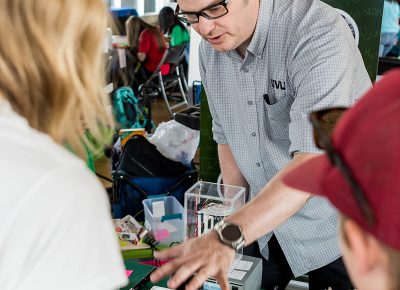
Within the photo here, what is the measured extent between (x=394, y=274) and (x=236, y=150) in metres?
1.31

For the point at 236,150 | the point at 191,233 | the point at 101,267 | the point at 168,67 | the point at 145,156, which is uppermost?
the point at 101,267

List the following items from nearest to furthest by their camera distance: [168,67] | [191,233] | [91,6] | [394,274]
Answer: [394,274] < [91,6] < [191,233] < [168,67]

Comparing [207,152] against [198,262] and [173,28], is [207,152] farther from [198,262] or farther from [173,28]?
[173,28]

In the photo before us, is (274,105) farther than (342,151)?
Yes

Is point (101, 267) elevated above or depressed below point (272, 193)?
above

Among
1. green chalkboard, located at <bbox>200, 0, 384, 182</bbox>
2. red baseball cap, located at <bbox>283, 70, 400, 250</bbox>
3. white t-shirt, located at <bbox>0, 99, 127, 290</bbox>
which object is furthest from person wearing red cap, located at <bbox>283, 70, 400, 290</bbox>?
green chalkboard, located at <bbox>200, 0, 384, 182</bbox>

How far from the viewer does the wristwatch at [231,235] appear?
1336 millimetres

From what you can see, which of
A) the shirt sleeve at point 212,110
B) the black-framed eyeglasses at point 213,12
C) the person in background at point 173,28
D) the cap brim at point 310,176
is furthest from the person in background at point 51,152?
the person in background at point 173,28

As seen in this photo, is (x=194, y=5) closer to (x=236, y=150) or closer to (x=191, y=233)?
(x=236, y=150)

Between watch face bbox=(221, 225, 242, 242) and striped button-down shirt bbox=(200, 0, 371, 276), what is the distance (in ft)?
0.96

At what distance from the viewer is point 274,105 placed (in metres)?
1.80

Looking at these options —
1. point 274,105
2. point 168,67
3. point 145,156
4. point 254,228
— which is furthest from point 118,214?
point 168,67

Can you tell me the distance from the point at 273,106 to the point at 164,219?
2.84 ft

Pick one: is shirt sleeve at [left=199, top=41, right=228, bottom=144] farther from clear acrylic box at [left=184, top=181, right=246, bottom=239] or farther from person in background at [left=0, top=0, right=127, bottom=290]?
person in background at [left=0, top=0, right=127, bottom=290]
